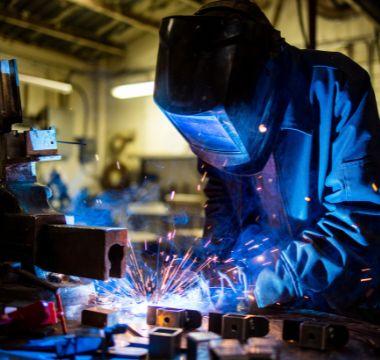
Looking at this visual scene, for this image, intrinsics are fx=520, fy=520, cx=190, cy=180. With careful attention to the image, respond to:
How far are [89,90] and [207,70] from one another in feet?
28.0

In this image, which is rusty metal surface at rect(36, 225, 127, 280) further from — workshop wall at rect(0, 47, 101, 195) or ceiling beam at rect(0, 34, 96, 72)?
workshop wall at rect(0, 47, 101, 195)

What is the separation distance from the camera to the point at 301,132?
6.55ft

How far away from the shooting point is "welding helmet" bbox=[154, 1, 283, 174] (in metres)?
1.59

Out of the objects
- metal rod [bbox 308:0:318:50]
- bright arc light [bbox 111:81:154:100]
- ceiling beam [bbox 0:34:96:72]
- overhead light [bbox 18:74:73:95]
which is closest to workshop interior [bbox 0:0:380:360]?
overhead light [bbox 18:74:73:95]

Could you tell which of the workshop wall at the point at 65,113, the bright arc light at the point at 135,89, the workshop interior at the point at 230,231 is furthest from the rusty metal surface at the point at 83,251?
the workshop wall at the point at 65,113

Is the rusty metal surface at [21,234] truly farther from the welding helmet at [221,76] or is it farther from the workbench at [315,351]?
the welding helmet at [221,76]

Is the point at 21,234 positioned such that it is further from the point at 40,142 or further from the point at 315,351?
the point at 315,351

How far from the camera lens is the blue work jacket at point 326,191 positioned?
1.73 meters

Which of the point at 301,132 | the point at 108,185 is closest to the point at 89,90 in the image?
the point at 108,185

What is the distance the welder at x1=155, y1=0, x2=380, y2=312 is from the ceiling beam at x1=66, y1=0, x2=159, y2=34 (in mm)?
5172

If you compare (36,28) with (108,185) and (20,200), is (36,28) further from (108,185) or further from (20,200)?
(20,200)

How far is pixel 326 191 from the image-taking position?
199cm

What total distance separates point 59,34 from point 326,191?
265 inches

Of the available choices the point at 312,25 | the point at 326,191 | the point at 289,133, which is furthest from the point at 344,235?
the point at 312,25
